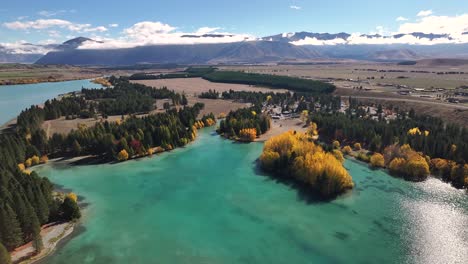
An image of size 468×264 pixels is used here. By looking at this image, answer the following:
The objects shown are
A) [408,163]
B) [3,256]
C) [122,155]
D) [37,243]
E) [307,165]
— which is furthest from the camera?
[122,155]

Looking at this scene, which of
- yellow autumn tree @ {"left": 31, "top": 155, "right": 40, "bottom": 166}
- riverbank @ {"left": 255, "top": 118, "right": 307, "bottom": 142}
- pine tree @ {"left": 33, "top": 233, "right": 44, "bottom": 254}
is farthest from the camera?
riverbank @ {"left": 255, "top": 118, "right": 307, "bottom": 142}

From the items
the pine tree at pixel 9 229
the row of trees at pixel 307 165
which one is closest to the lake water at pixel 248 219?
the row of trees at pixel 307 165

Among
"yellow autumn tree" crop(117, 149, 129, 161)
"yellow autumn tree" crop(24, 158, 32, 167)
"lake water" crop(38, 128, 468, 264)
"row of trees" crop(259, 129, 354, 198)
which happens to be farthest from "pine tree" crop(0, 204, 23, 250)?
"row of trees" crop(259, 129, 354, 198)

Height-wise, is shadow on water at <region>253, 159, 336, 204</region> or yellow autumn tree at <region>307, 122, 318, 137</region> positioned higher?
yellow autumn tree at <region>307, 122, 318, 137</region>

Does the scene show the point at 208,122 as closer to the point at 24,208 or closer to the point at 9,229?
the point at 24,208

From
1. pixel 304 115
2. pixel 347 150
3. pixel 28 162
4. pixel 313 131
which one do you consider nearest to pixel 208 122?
pixel 304 115

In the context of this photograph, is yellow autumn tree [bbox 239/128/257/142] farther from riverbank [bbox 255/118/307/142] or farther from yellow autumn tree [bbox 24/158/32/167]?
yellow autumn tree [bbox 24/158/32/167]
